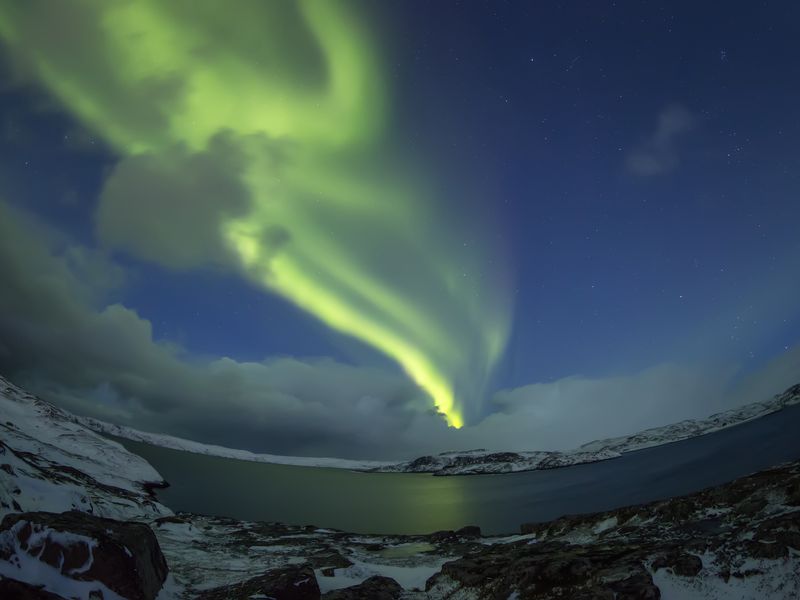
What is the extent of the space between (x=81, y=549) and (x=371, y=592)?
15.6m

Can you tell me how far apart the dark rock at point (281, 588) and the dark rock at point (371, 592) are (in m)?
1.11

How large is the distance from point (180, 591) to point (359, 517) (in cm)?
9478

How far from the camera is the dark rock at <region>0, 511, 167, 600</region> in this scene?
1772cm

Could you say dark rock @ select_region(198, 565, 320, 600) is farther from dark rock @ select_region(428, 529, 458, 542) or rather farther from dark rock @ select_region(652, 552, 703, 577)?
dark rock @ select_region(428, 529, 458, 542)

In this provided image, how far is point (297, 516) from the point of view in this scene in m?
112

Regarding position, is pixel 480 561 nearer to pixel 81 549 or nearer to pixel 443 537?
pixel 81 549

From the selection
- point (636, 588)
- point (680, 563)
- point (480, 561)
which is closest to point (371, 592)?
point (480, 561)

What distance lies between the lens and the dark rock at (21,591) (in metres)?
14.9

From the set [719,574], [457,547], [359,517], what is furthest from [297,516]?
[719,574]

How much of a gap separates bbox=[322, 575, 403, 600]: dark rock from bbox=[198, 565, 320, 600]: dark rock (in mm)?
1109

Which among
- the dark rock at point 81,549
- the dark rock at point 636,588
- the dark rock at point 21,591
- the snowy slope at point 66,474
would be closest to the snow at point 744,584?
the dark rock at point 636,588

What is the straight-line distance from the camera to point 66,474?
83.3 meters

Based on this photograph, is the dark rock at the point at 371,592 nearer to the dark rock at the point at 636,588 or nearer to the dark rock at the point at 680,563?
the dark rock at the point at 636,588

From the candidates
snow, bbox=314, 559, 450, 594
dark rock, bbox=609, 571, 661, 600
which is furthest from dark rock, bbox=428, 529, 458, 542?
dark rock, bbox=609, 571, 661, 600
